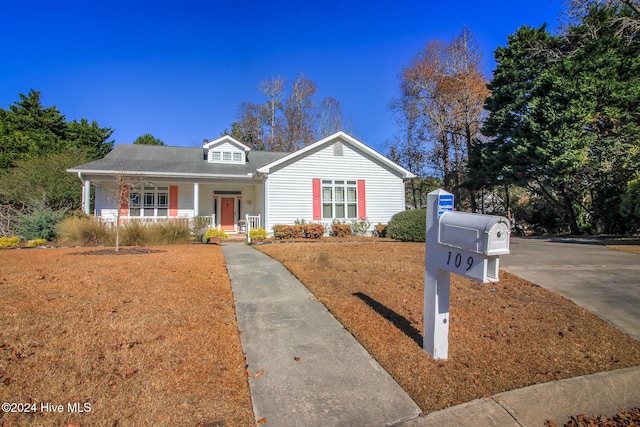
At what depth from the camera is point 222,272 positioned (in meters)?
7.02

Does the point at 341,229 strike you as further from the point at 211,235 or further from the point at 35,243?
the point at 35,243

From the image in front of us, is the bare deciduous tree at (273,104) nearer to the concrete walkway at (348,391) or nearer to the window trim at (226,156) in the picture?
the window trim at (226,156)

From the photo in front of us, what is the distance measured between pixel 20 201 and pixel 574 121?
27414 mm

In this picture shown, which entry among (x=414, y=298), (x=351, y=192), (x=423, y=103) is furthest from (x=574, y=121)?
(x=414, y=298)

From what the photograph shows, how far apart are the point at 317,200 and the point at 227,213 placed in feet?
18.4

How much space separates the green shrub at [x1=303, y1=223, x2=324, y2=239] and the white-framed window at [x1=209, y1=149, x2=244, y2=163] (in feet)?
22.4

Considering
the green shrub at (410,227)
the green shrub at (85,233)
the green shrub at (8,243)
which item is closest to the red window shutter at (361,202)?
the green shrub at (410,227)

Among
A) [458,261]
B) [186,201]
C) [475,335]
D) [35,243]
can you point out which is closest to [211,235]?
[186,201]

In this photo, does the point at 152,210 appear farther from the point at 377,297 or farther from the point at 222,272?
the point at 377,297

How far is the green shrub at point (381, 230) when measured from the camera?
16006 mm

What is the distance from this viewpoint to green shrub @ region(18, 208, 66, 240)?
13.1 m

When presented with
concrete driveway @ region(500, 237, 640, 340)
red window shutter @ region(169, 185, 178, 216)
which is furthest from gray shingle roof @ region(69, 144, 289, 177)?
concrete driveway @ region(500, 237, 640, 340)

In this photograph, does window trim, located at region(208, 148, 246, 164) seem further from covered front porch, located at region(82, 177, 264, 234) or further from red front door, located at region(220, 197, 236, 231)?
red front door, located at region(220, 197, 236, 231)

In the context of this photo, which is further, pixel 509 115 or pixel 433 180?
pixel 433 180
